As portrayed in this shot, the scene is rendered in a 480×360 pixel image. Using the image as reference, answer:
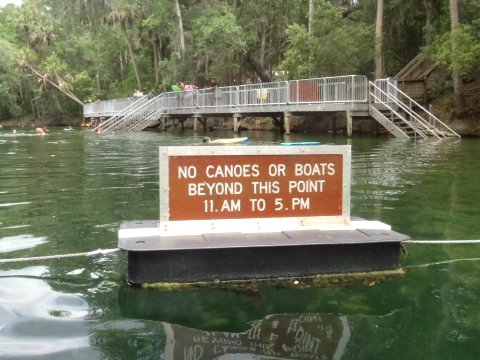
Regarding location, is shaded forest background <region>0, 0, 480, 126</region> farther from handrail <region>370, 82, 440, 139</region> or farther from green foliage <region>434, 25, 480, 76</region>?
handrail <region>370, 82, 440, 139</region>

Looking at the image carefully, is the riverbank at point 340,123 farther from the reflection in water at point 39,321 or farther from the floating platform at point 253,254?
the reflection in water at point 39,321

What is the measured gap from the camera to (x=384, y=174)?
444 inches

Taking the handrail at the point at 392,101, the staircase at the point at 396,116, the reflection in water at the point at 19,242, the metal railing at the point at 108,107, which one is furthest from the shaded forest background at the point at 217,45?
the reflection in water at the point at 19,242

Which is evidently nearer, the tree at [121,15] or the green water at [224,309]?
Result: the green water at [224,309]

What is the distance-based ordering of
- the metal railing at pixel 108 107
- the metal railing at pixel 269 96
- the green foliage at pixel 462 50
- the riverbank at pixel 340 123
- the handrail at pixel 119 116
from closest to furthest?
1. the green foliage at pixel 462 50
2. the metal railing at pixel 269 96
3. the riverbank at pixel 340 123
4. the handrail at pixel 119 116
5. the metal railing at pixel 108 107

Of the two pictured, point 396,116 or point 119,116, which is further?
point 119,116

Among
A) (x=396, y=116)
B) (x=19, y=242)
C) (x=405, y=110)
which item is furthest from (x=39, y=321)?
(x=396, y=116)

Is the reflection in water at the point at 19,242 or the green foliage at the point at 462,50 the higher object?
the green foliage at the point at 462,50

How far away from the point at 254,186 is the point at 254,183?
0.03 meters

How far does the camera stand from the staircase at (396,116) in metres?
21.8

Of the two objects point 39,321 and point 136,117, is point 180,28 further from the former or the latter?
point 39,321

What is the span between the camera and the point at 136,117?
1394 inches

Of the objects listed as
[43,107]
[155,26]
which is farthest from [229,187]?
[43,107]

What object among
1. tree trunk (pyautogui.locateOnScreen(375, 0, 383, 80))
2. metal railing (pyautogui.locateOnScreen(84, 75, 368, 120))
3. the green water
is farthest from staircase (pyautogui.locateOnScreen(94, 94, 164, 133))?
the green water
